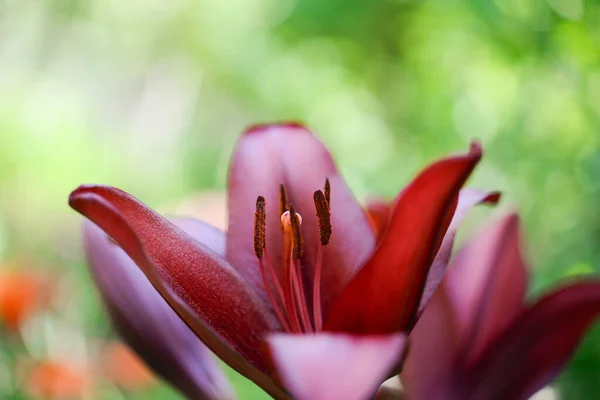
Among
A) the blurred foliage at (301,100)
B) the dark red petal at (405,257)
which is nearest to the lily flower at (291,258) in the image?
the dark red petal at (405,257)

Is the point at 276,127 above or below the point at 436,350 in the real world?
above

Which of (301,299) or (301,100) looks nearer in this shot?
(301,299)

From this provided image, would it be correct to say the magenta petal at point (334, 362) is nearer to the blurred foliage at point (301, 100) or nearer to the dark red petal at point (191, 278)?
the dark red petal at point (191, 278)

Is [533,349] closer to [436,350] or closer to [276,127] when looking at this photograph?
[436,350]

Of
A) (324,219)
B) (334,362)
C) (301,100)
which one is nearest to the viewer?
(334,362)

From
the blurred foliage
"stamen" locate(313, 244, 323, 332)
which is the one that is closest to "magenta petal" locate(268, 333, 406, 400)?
"stamen" locate(313, 244, 323, 332)

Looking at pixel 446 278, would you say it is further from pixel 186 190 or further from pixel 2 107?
pixel 2 107

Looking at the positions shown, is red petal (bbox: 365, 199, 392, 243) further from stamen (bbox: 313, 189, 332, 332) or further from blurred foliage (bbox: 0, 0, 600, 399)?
blurred foliage (bbox: 0, 0, 600, 399)

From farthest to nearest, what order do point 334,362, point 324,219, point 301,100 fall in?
point 301,100 → point 324,219 → point 334,362

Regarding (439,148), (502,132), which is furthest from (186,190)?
(502,132)

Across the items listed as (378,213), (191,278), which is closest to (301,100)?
(378,213)
